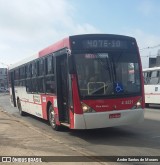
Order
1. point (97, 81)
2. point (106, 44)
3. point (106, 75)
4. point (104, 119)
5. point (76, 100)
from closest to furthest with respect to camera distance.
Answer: point (76, 100)
point (104, 119)
point (97, 81)
point (106, 75)
point (106, 44)

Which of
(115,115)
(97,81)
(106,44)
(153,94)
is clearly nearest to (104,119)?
(115,115)

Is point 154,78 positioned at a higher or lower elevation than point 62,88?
higher

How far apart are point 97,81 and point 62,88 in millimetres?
1694

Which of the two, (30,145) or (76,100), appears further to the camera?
(76,100)

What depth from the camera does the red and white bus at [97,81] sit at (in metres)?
10.9

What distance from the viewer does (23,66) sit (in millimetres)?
18469

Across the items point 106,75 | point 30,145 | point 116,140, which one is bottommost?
point 116,140

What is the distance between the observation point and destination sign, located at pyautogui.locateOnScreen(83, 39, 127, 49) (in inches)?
448

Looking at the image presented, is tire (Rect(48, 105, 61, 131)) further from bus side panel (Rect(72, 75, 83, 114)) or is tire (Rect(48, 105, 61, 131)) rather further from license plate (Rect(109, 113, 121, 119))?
license plate (Rect(109, 113, 121, 119))

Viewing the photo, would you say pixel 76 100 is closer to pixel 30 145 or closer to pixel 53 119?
pixel 30 145

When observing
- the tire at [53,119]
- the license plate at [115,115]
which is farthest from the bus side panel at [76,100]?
the tire at [53,119]

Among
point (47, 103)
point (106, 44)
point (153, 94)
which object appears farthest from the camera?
point (153, 94)

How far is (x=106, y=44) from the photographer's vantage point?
1155cm

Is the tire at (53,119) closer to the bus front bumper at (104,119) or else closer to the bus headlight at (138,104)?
the bus front bumper at (104,119)
